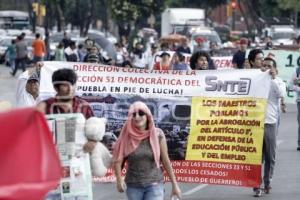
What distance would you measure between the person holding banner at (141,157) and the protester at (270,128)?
15.1ft

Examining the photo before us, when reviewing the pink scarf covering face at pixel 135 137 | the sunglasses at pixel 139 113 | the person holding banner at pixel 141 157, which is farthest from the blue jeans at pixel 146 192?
the sunglasses at pixel 139 113

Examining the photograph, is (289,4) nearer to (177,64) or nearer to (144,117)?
(177,64)

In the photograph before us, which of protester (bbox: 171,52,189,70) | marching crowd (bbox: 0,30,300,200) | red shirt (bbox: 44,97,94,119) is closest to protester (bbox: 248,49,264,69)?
marching crowd (bbox: 0,30,300,200)

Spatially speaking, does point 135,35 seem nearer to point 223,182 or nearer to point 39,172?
point 223,182

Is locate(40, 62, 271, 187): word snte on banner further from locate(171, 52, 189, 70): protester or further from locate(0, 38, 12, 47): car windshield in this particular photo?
locate(0, 38, 12, 47): car windshield

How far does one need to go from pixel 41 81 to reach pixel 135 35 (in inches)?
1737

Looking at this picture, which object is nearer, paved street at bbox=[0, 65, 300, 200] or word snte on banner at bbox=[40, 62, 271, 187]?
word snte on banner at bbox=[40, 62, 271, 187]

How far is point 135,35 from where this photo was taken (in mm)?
57844

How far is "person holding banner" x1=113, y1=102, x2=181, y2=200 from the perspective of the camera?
977 cm

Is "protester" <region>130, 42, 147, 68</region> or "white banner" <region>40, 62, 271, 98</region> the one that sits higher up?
"white banner" <region>40, 62, 271, 98</region>

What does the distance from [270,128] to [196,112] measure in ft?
3.65

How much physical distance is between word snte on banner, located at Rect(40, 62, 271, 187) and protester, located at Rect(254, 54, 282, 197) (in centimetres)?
61

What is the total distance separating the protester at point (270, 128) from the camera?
14398 millimetres

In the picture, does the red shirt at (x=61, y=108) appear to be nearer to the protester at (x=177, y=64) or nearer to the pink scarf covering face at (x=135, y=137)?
the pink scarf covering face at (x=135, y=137)
